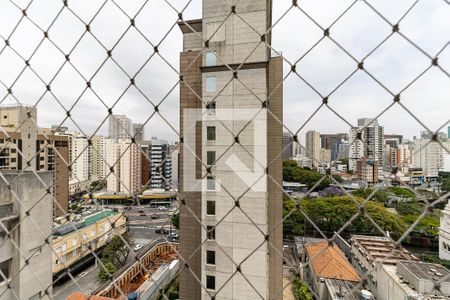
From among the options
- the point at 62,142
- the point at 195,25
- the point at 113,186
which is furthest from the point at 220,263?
the point at 113,186

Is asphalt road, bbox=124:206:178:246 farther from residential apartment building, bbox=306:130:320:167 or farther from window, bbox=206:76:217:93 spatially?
window, bbox=206:76:217:93

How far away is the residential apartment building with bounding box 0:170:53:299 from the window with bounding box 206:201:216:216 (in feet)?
5.16

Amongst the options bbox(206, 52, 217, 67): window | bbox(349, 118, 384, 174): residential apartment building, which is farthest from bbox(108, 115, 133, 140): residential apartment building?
bbox(206, 52, 217, 67): window

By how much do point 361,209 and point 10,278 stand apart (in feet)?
3.80

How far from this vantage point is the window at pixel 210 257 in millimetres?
2445

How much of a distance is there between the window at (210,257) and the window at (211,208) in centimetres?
39

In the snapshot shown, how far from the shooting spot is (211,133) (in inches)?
91.6

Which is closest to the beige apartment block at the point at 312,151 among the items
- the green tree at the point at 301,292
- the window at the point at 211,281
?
the window at the point at 211,281

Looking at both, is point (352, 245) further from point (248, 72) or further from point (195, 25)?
point (195, 25)

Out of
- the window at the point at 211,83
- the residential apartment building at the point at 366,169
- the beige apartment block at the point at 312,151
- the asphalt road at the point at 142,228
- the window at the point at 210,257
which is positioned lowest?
the asphalt road at the point at 142,228

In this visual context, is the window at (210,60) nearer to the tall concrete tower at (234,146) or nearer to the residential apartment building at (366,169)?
the tall concrete tower at (234,146)

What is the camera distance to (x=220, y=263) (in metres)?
Answer: 2.41

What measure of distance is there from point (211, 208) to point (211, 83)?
1.19m

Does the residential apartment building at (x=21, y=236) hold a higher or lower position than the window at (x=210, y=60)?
lower
